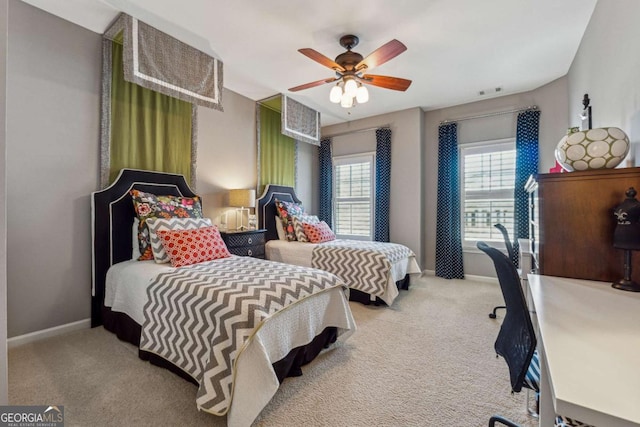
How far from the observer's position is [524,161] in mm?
3836

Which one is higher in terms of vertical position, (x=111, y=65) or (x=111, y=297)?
(x=111, y=65)

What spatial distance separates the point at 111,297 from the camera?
8.22 feet

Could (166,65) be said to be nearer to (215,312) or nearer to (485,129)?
(215,312)

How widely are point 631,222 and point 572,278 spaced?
1.27 ft

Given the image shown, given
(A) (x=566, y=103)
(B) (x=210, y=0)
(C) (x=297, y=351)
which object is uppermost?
(B) (x=210, y=0)

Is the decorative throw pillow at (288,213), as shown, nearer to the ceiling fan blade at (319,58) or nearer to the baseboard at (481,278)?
the ceiling fan blade at (319,58)

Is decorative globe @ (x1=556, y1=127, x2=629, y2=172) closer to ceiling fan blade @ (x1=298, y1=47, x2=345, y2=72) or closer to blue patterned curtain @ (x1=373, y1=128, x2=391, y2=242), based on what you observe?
ceiling fan blade @ (x1=298, y1=47, x2=345, y2=72)

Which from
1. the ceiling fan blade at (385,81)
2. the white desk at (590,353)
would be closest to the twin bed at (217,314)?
the white desk at (590,353)

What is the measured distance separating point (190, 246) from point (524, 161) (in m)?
4.33

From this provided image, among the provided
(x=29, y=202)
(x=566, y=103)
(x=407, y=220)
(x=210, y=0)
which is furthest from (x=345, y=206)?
(x=29, y=202)

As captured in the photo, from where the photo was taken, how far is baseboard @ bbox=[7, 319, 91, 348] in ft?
7.25

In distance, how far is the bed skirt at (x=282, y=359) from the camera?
5.74 ft

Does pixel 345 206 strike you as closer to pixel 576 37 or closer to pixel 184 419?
pixel 576 37

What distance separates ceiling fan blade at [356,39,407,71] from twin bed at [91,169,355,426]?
6.25ft
